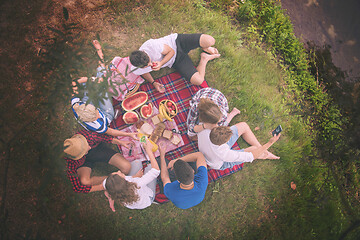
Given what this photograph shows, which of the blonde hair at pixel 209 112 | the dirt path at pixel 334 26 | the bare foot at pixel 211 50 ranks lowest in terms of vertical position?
the blonde hair at pixel 209 112

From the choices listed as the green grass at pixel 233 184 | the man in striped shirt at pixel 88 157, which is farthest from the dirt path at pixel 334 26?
the man in striped shirt at pixel 88 157

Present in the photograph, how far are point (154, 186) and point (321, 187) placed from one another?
152 inches

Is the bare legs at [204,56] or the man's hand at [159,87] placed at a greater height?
the bare legs at [204,56]

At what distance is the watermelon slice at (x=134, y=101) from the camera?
383cm

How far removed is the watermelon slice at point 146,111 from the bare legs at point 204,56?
3.56 feet

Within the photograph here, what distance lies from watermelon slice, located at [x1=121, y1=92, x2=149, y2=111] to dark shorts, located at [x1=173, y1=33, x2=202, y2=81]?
38.8 inches

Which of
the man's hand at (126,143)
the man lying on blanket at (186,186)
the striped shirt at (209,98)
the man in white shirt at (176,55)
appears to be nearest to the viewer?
the man lying on blanket at (186,186)

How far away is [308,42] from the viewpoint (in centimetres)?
563

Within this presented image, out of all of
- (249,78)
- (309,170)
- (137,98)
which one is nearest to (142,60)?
(137,98)

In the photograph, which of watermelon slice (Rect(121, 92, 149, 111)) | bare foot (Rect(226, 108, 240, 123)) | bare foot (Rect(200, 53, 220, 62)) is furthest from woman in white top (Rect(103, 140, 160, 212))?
bare foot (Rect(200, 53, 220, 62))

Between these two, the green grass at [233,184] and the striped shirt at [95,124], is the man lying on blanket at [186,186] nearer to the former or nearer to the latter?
the green grass at [233,184]

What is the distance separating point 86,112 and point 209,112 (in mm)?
1908

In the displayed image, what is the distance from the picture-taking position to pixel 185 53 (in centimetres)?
420

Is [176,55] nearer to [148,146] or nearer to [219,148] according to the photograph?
[148,146]
